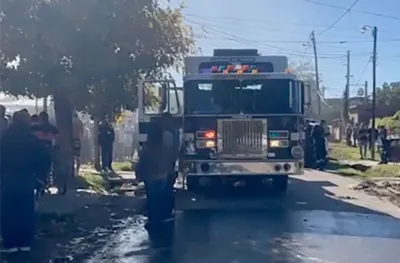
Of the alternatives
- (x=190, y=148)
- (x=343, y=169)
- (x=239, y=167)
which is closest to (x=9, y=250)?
(x=190, y=148)

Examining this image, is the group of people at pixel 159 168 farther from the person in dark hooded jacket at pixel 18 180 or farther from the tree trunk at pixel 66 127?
the tree trunk at pixel 66 127

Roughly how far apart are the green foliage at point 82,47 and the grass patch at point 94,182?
1.87m

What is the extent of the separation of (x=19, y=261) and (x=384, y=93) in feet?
274

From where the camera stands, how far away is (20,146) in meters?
10.1

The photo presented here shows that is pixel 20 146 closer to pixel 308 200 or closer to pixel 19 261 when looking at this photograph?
pixel 19 261

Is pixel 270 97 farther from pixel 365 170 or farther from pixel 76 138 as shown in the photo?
pixel 365 170

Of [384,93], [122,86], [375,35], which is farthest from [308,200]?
[384,93]

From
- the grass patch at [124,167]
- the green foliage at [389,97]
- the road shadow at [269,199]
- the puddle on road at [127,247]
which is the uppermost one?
the green foliage at [389,97]

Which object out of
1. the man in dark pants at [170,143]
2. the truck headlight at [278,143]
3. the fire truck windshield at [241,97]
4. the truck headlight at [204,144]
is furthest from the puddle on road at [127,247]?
the truck headlight at [278,143]

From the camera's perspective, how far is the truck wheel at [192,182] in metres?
18.1

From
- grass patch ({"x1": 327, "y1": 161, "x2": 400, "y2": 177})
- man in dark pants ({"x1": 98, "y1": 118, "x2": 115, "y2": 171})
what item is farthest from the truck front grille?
grass patch ({"x1": 327, "y1": 161, "x2": 400, "y2": 177})

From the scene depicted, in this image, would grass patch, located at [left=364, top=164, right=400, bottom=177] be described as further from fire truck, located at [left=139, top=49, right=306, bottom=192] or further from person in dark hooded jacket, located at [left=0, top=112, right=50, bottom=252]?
person in dark hooded jacket, located at [left=0, top=112, right=50, bottom=252]

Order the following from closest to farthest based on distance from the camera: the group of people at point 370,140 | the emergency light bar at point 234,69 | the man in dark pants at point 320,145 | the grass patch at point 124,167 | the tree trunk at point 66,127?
the emergency light bar at point 234,69 < the tree trunk at point 66,127 < the grass patch at point 124,167 < the man in dark pants at point 320,145 < the group of people at point 370,140

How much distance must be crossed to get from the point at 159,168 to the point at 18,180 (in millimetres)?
3089
